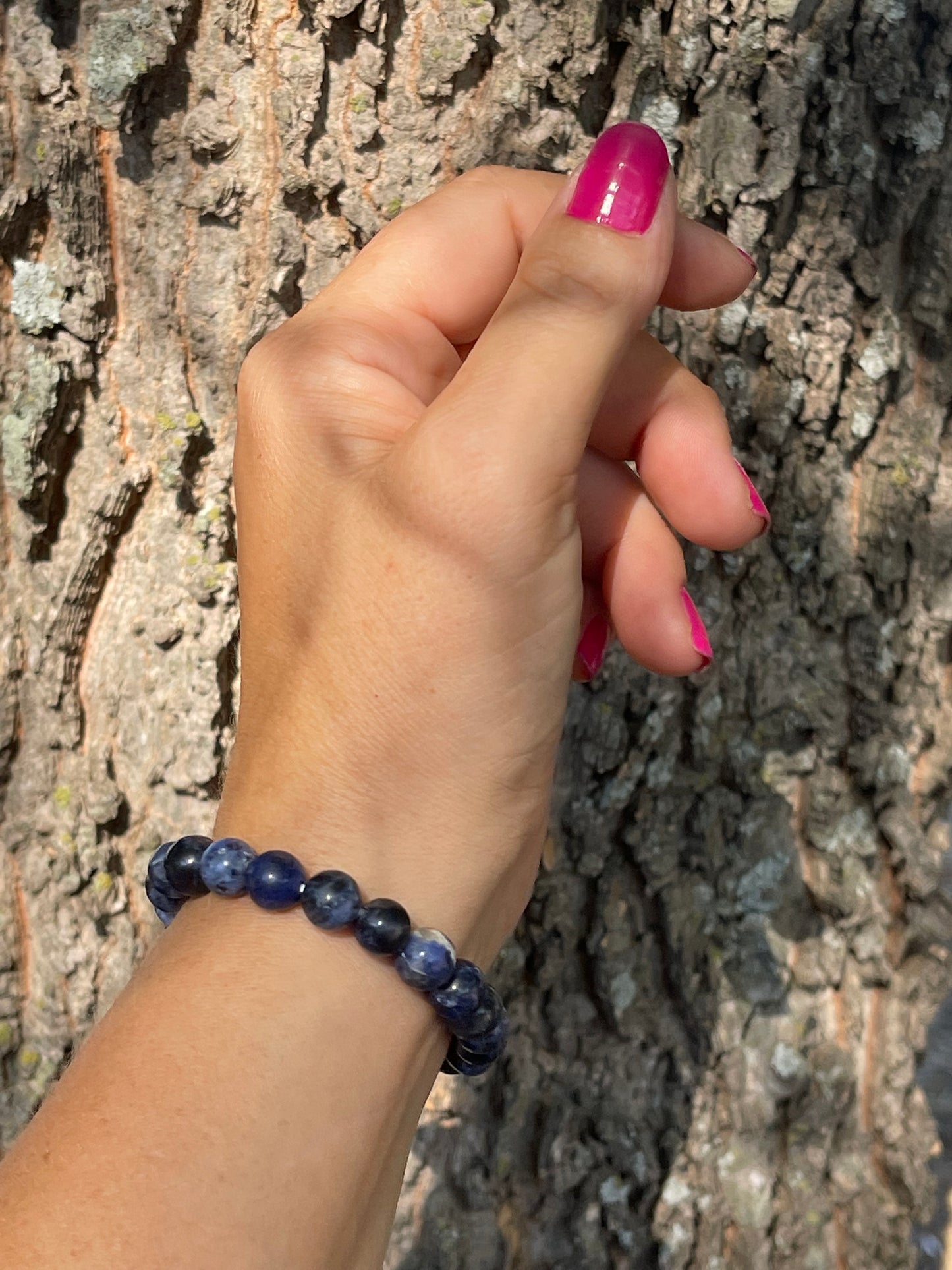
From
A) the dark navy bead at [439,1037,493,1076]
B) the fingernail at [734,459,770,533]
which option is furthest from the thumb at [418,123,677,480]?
the dark navy bead at [439,1037,493,1076]

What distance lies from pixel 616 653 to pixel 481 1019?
2.19ft

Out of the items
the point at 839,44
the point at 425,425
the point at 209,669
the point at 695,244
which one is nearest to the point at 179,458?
the point at 209,669

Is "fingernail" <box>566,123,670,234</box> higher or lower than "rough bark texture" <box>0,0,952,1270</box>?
higher

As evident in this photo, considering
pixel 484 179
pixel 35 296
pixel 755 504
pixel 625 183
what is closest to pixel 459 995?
pixel 755 504

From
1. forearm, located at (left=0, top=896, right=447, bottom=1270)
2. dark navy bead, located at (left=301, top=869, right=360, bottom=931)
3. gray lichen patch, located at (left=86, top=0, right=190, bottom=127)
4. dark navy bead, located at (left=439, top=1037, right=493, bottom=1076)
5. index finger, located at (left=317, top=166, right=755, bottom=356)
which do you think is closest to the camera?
forearm, located at (left=0, top=896, right=447, bottom=1270)

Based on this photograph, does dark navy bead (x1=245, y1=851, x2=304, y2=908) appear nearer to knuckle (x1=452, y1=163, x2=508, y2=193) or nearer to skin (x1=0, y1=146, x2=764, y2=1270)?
skin (x1=0, y1=146, x2=764, y2=1270)

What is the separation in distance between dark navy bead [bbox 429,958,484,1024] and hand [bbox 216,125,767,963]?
0.21 ft

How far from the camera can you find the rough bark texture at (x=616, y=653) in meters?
1.34

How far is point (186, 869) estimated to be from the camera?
3.37 ft

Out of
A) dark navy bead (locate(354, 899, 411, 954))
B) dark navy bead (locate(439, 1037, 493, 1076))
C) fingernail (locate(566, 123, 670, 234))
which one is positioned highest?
fingernail (locate(566, 123, 670, 234))

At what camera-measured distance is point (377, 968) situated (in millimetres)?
987

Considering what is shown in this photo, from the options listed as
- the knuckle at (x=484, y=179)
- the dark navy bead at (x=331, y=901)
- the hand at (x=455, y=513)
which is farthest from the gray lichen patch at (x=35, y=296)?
the dark navy bead at (x=331, y=901)

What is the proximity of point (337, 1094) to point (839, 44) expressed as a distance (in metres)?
1.47

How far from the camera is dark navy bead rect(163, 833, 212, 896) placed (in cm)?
103
